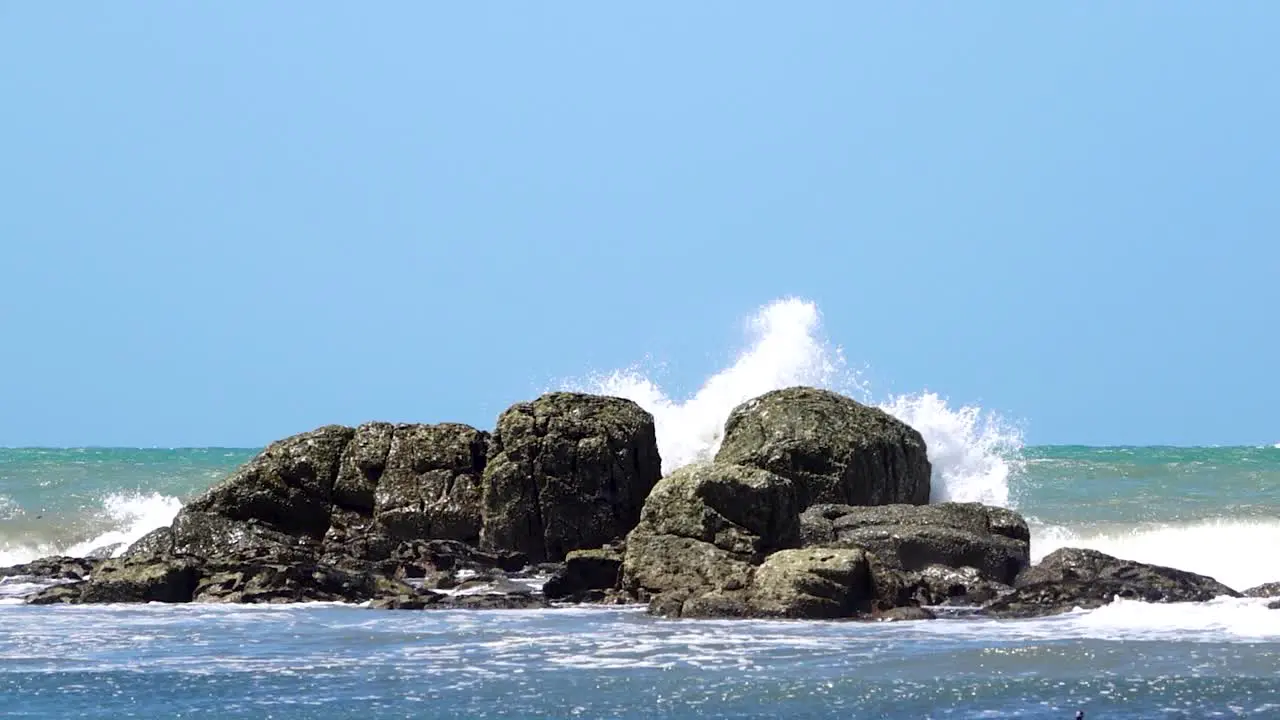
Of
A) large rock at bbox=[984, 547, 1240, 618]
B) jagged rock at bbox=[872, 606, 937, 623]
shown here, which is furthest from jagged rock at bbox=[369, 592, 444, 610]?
large rock at bbox=[984, 547, 1240, 618]

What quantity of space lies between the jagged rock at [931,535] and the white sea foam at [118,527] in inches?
467

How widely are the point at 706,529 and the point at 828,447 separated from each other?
13.8ft

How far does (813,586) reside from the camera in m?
16.1

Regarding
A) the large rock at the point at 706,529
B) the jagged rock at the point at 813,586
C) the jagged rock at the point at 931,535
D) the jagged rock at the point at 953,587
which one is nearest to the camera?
the jagged rock at the point at 813,586

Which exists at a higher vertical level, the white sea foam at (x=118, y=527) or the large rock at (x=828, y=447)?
the large rock at (x=828, y=447)

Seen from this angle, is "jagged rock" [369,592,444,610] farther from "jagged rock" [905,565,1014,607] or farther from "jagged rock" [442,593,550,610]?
"jagged rock" [905,565,1014,607]

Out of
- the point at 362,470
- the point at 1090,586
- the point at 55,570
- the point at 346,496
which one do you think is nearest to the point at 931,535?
the point at 1090,586

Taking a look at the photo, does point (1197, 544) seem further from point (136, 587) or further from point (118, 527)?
point (118, 527)

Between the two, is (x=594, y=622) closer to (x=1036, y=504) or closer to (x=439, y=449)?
(x=439, y=449)

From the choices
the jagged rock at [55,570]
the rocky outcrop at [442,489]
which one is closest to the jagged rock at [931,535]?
the rocky outcrop at [442,489]

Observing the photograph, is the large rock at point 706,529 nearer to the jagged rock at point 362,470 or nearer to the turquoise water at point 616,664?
the turquoise water at point 616,664

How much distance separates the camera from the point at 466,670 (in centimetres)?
1270

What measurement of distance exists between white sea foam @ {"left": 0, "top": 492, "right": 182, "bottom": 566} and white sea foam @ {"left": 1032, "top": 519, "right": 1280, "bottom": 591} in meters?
15.5

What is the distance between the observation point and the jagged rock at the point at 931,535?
18.8 meters
